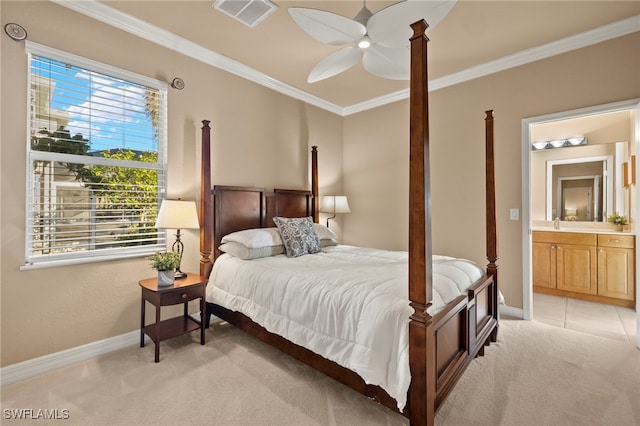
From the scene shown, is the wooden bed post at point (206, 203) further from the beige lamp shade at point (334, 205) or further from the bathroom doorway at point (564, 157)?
the bathroom doorway at point (564, 157)

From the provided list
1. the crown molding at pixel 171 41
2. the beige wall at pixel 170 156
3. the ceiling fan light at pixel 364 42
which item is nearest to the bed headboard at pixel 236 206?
the beige wall at pixel 170 156

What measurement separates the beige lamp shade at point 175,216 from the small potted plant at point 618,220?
17.3 feet

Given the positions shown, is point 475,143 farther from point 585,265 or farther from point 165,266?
point 165,266

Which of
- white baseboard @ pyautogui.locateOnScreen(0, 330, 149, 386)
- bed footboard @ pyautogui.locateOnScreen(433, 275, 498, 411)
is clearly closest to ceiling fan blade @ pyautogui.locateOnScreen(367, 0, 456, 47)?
bed footboard @ pyautogui.locateOnScreen(433, 275, 498, 411)

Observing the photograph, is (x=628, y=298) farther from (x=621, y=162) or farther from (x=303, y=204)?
(x=303, y=204)

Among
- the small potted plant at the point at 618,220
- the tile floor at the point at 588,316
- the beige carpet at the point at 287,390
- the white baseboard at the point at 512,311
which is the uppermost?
the small potted plant at the point at 618,220

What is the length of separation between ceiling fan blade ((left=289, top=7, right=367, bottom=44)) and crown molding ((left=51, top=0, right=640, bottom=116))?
5.49ft

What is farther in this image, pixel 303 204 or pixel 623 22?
pixel 303 204

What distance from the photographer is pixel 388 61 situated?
2428mm

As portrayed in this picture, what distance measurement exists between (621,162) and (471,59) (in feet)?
8.84

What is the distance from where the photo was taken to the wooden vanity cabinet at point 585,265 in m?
3.59

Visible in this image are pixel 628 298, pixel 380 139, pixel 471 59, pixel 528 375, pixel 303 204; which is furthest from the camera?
pixel 380 139

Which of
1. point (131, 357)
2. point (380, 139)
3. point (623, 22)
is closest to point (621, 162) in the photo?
point (623, 22)

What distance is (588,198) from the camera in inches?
168
